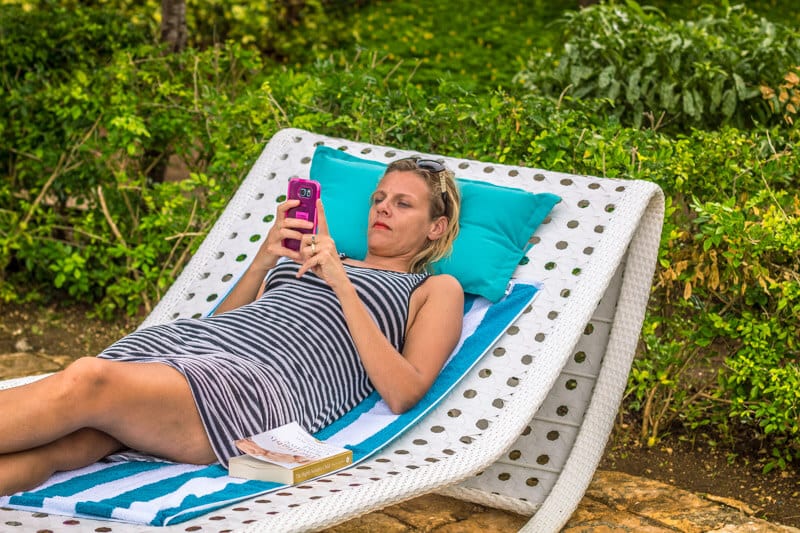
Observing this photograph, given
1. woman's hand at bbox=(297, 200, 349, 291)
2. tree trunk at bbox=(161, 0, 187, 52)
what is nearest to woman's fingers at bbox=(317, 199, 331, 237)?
woman's hand at bbox=(297, 200, 349, 291)

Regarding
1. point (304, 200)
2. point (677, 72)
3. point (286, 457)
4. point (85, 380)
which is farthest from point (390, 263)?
point (677, 72)

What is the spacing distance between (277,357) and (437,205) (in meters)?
0.81

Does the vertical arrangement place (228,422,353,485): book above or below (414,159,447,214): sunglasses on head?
below

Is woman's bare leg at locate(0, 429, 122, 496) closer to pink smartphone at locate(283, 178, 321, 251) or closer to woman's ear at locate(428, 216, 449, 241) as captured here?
pink smartphone at locate(283, 178, 321, 251)

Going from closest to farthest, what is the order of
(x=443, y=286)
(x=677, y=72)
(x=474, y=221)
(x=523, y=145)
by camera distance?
(x=443, y=286) < (x=474, y=221) < (x=523, y=145) < (x=677, y=72)

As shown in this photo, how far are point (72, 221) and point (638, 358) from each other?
3193 millimetres

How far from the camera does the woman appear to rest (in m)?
2.36

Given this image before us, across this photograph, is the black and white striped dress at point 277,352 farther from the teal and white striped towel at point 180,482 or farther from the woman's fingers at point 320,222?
the woman's fingers at point 320,222

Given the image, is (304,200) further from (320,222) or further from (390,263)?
(390,263)

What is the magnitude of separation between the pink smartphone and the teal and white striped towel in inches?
21.1

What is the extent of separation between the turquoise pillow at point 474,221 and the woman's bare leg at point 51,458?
123cm

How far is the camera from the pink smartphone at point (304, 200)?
3010 millimetres

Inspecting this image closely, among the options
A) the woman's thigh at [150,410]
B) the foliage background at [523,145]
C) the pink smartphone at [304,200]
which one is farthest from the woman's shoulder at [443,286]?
the foliage background at [523,145]

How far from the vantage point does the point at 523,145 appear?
4148 mm
